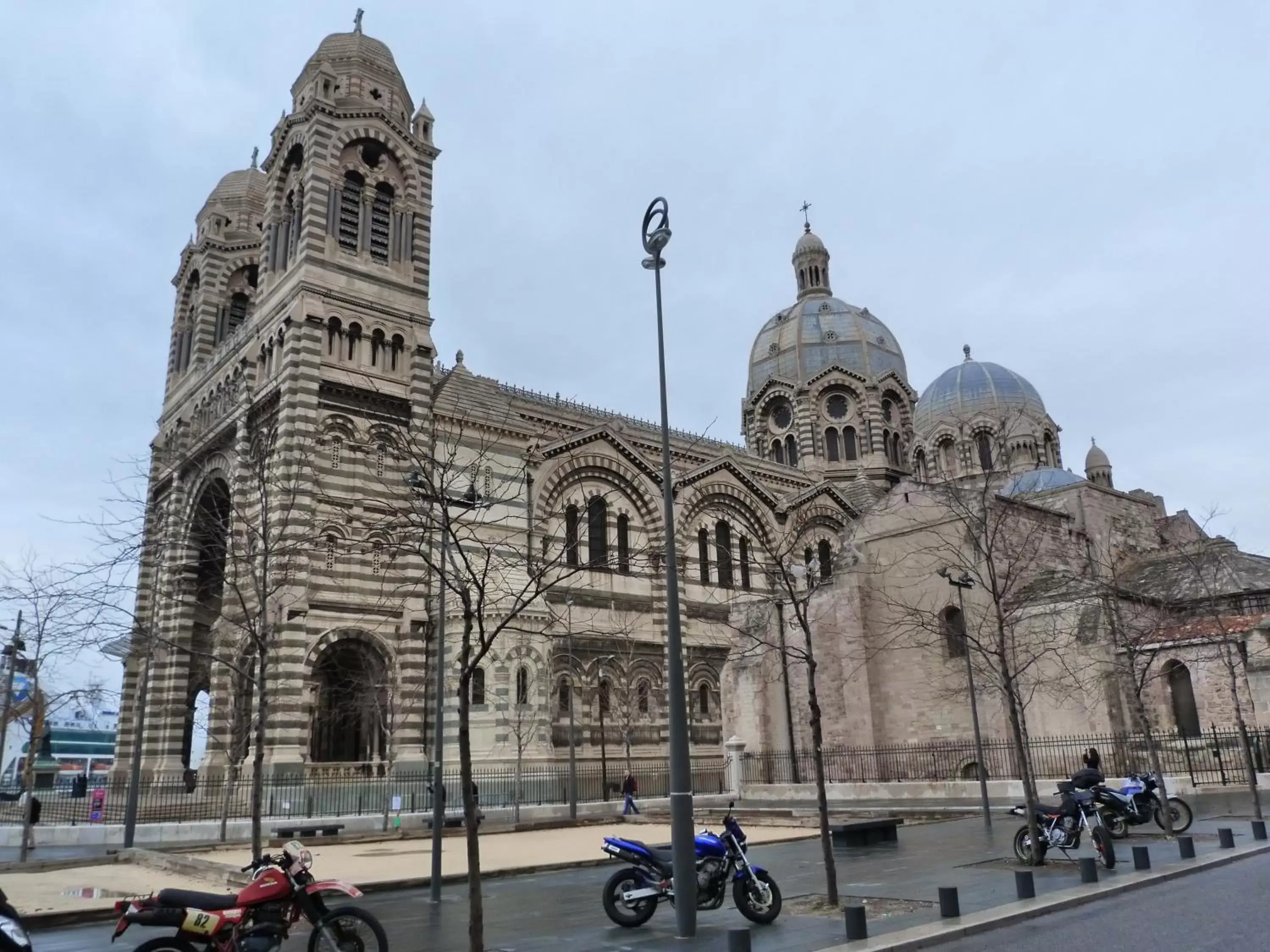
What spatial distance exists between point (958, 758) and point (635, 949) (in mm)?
23252

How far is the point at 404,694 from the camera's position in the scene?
2820 cm

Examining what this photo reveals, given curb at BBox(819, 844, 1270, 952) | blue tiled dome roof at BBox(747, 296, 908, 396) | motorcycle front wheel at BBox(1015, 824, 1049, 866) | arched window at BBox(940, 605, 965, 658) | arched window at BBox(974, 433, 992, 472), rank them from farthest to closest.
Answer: blue tiled dome roof at BBox(747, 296, 908, 396), arched window at BBox(974, 433, 992, 472), arched window at BBox(940, 605, 965, 658), motorcycle front wheel at BBox(1015, 824, 1049, 866), curb at BBox(819, 844, 1270, 952)

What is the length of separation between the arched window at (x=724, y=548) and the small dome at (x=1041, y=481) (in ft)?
40.0

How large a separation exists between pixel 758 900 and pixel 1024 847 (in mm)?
4982

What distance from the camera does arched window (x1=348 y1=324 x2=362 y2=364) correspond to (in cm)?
3072

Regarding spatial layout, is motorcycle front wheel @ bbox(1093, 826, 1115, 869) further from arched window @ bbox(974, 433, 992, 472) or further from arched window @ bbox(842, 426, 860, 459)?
arched window @ bbox(842, 426, 860, 459)

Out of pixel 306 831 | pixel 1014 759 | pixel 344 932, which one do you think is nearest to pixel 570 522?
pixel 1014 759

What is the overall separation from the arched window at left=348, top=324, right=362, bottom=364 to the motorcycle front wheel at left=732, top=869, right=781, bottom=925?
25.2m

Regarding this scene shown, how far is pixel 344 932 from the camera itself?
7.00 metres

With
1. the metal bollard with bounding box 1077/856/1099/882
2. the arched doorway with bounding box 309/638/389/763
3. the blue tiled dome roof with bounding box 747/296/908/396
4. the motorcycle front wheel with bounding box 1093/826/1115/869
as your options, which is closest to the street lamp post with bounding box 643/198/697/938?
the metal bollard with bounding box 1077/856/1099/882

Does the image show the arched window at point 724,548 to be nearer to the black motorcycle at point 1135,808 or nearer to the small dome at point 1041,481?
the small dome at point 1041,481

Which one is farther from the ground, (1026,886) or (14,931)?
(14,931)

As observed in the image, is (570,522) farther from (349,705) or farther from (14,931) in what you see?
(14,931)

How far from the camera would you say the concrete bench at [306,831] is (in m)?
19.0
